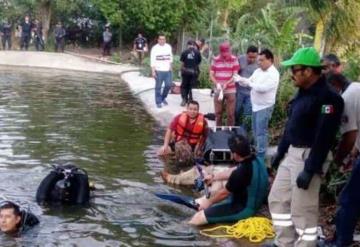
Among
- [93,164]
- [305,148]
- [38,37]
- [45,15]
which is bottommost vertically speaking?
[93,164]

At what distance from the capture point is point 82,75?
28438 millimetres

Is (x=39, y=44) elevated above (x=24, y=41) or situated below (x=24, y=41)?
below

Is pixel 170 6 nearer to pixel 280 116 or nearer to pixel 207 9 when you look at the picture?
pixel 207 9

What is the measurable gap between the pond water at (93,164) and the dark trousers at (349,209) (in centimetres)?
171

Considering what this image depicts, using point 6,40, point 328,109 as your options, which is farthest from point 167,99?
point 6,40

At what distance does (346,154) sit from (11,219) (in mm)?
3651

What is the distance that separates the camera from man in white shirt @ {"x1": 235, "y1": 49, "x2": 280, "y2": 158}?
9977mm

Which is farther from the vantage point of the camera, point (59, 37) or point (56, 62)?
point (59, 37)

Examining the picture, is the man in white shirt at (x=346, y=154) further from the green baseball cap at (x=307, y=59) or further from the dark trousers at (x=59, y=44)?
the dark trousers at (x=59, y=44)

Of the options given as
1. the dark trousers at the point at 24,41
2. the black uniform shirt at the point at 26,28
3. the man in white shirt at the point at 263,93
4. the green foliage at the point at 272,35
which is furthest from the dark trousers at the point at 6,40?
the man in white shirt at the point at 263,93

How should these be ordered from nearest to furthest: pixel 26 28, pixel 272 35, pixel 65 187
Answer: pixel 65 187
pixel 272 35
pixel 26 28

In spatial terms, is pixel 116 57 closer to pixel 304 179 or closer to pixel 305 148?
pixel 305 148

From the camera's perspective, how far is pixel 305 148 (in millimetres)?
5996

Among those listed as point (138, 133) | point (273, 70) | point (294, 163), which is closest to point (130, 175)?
point (273, 70)
